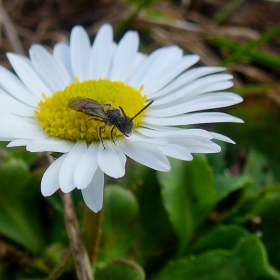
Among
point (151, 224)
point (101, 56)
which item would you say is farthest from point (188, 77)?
point (151, 224)

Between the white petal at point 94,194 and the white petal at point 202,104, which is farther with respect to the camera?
the white petal at point 202,104

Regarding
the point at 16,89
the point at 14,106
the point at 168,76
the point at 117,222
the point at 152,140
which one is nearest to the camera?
the point at 152,140

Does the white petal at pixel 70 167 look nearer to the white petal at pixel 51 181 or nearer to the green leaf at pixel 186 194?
the white petal at pixel 51 181

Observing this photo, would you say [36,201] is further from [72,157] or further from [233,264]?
[233,264]

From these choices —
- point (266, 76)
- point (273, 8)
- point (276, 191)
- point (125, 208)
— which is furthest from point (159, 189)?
point (273, 8)

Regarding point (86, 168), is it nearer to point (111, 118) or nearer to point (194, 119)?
point (111, 118)

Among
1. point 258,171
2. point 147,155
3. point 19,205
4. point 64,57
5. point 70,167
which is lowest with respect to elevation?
point 19,205

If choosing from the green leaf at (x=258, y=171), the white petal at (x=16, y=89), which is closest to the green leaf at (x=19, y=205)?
the white petal at (x=16, y=89)
